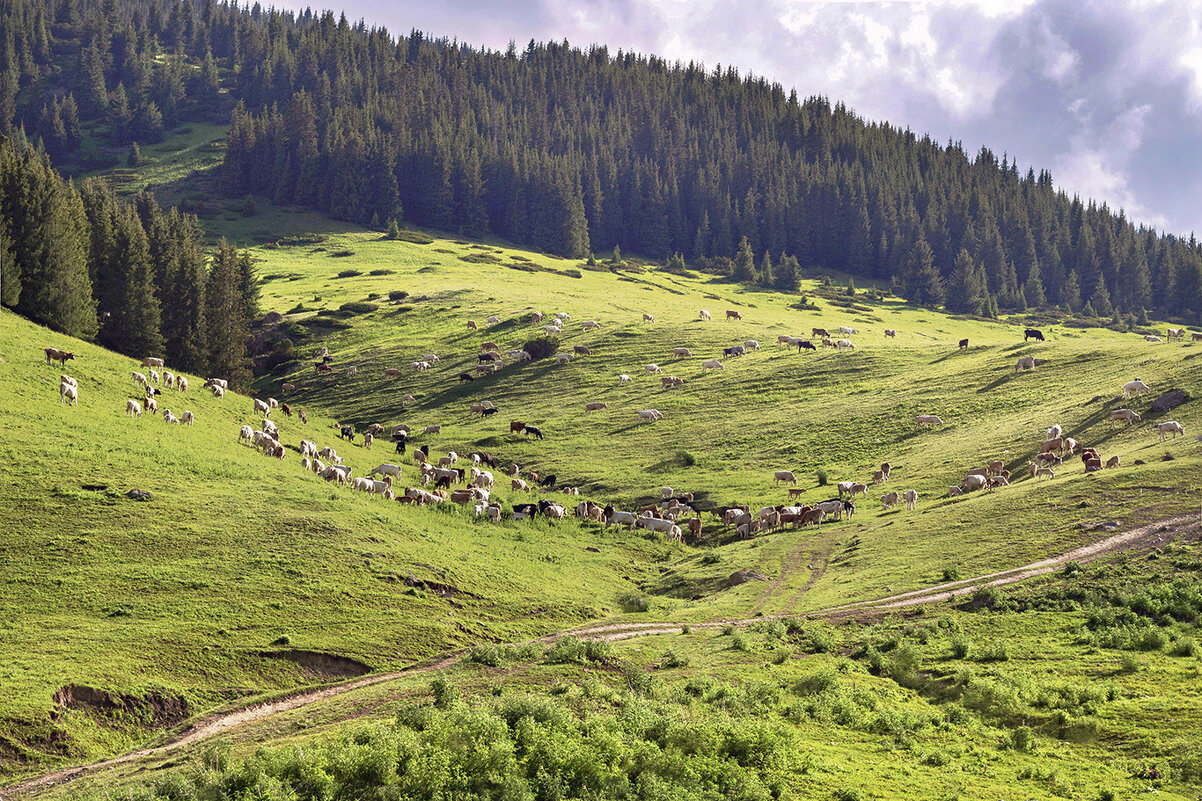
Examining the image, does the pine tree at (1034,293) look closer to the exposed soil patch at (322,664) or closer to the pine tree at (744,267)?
the pine tree at (744,267)

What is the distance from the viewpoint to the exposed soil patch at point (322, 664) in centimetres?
2667

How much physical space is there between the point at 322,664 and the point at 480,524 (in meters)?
18.8

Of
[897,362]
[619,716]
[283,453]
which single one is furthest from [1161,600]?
[897,362]

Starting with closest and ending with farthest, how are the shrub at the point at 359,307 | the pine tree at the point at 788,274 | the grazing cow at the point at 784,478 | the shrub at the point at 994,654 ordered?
the shrub at the point at 994,654 < the grazing cow at the point at 784,478 < the shrub at the point at 359,307 < the pine tree at the point at 788,274

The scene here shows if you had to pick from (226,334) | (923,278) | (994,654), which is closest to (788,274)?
(923,278)

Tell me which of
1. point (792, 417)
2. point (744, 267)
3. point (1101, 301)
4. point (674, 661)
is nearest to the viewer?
point (674, 661)

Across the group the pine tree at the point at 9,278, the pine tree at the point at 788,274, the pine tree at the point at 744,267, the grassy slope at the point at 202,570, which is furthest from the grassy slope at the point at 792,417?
the pine tree at the point at 744,267

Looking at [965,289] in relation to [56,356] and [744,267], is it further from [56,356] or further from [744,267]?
[56,356]

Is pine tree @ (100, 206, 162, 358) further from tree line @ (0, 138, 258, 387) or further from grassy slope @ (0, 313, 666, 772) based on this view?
grassy slope @ (0, 313, 666, 772)

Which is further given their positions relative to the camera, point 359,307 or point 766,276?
point 766,276

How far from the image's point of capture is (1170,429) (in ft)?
157

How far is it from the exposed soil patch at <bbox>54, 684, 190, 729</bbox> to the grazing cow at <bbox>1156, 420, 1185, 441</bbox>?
Answer: 156 feet

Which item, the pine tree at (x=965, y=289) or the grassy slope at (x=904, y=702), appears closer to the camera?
the grassy slope at (x=904, y=702)

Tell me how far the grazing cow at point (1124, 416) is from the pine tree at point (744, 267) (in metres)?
133
